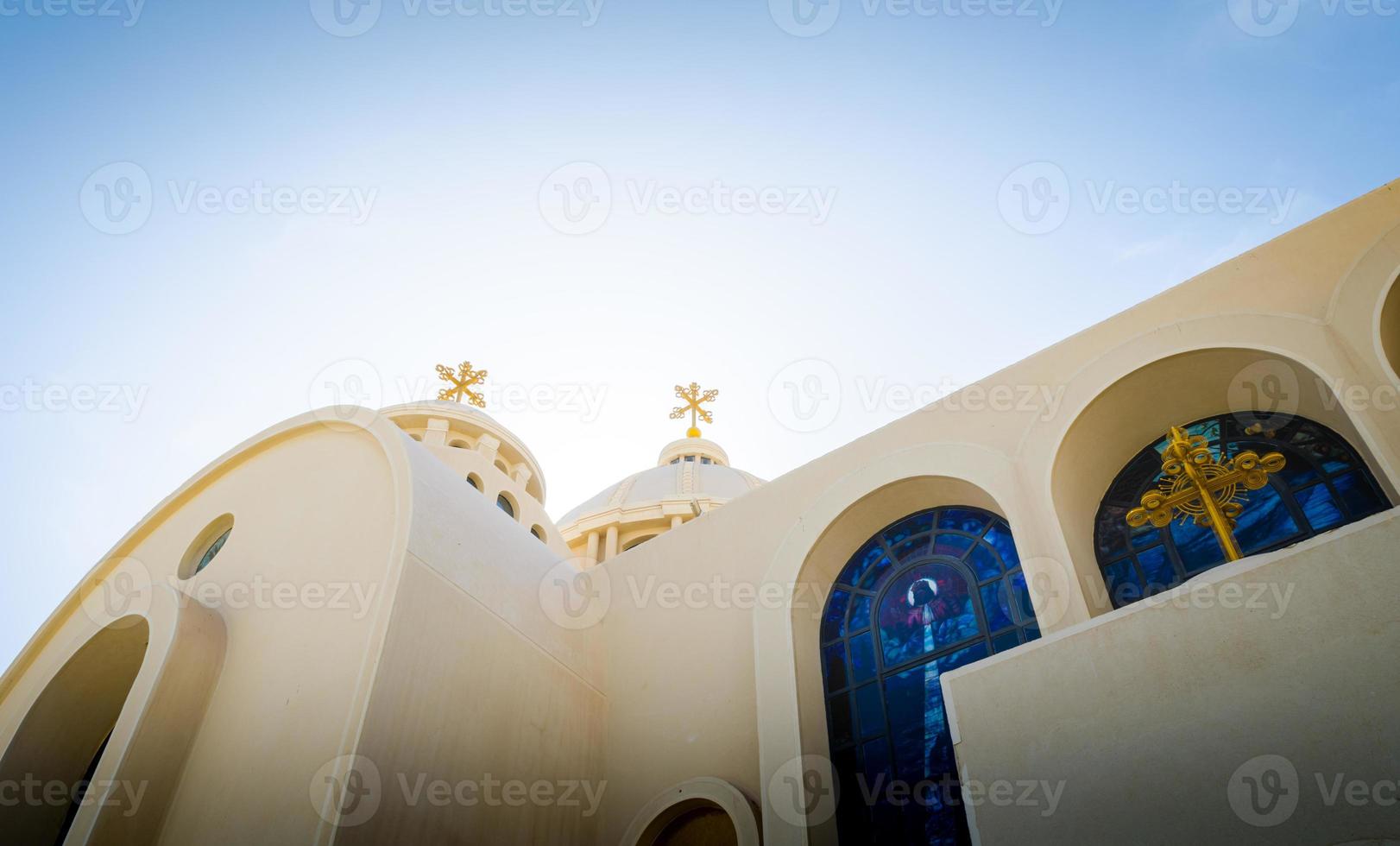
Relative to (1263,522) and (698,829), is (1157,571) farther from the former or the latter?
(698,829)

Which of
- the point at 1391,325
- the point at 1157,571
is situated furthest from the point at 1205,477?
the point at 1391,325

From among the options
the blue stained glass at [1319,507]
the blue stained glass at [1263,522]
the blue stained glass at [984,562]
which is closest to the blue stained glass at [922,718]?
the blue stained glass at [984,562]

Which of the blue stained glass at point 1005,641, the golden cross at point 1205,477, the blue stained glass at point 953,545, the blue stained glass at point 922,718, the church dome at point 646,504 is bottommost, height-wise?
the blue stained glass at point 922,718

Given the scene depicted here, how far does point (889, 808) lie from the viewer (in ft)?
21.7

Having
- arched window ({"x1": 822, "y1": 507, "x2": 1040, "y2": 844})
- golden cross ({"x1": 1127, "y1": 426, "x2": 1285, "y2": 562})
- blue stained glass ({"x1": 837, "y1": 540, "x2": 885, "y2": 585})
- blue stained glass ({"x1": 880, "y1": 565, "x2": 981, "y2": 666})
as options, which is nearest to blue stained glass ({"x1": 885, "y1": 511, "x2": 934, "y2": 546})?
arched window ({"x1": 822, "y1": 507, "x2": 1040, "y2": 844})

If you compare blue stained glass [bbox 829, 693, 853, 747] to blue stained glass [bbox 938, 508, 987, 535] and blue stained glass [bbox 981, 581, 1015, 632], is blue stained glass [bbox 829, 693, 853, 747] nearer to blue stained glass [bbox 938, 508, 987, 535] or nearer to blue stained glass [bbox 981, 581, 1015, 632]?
blue stained glass [bbox 981, 581, 1015, 632]

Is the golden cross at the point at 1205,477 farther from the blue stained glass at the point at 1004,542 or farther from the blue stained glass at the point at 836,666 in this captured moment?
the blue stained glass at the point at 836,666

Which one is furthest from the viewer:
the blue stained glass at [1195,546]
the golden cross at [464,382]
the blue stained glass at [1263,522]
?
the golden cross at [464,382]

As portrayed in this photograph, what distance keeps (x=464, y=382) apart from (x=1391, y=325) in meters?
12.7

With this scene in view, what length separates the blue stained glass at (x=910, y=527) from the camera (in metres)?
8.06

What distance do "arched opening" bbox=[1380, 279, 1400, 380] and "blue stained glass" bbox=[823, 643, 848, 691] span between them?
4358 millimetres

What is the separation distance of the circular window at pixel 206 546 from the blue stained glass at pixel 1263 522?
8.39 meters

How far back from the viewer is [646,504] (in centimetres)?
1806

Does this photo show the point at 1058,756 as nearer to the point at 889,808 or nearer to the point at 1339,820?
the point at 1339,820
